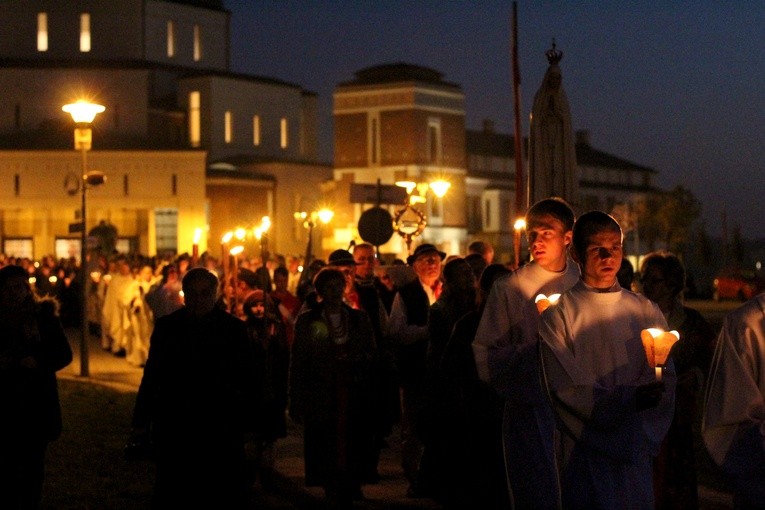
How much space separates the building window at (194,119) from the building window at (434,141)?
43.1ft

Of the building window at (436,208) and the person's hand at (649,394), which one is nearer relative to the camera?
the person's hand at (649,394)

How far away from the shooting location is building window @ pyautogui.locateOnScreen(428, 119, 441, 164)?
289 ft

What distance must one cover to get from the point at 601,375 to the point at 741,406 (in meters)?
1.28

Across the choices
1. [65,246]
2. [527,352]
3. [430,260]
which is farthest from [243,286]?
[65,246]

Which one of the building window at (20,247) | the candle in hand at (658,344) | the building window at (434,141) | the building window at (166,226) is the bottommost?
the candle in hand at (658,344)

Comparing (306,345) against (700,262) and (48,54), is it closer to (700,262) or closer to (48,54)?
(48,54)

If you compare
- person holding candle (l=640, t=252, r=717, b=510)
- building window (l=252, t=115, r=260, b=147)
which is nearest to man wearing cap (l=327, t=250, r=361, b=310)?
person holding candle (l=640, t=252, r=717, b=510)

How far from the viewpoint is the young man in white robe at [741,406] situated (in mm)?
5277

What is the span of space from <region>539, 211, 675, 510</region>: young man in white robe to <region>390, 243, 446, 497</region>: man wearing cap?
19.3ft

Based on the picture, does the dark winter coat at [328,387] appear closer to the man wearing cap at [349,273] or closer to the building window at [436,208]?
the man wearing cap at [349,273]

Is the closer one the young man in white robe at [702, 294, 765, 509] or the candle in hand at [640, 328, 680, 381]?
the young man in white robe at [702, 294, 765, 509]

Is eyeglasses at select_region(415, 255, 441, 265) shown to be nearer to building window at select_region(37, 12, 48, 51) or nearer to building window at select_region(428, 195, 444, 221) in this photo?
building window at select_region(37, 12, 48, 51)

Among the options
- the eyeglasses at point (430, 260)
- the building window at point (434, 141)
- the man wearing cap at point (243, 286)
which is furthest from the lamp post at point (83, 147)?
the building window at point (434, 141)

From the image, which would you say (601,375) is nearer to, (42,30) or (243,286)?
(243,286)
